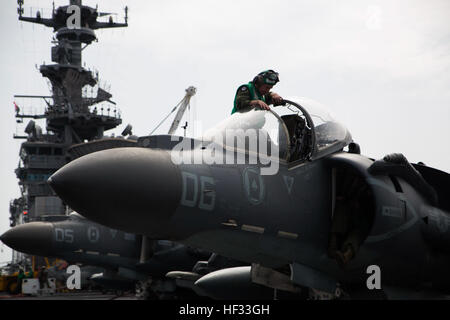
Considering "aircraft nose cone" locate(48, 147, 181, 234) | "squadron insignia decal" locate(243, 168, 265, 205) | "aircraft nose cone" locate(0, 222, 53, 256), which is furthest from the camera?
"aircraft nose cone" locate(0, 222, 53, 256)

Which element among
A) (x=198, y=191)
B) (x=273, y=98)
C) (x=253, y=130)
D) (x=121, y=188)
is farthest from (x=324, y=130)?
(x=121, y=188)

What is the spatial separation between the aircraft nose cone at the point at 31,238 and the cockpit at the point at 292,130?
8135mm

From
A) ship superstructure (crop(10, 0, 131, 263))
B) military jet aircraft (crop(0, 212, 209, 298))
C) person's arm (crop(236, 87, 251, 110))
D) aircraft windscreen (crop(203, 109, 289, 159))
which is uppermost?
ship superstructure (crop(10, 0, 131, 263))

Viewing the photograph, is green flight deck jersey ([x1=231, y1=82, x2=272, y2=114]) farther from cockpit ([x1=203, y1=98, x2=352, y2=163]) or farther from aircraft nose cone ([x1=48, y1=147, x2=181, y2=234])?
aircraft nose cone ([x1=48, y1=147, x2=181, y2=234])

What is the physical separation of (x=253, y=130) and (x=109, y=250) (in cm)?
897

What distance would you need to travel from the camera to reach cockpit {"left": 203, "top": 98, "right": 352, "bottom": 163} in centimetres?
564

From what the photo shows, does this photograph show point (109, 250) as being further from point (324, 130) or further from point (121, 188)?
point (121, 188)

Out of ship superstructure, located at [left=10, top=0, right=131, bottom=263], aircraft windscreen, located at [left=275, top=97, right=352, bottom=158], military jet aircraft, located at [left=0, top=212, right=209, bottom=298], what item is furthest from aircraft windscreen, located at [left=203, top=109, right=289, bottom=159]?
ship superstructure, located at [left=10, top=0, right=131, bottom=263]

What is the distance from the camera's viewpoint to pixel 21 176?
2089 inches

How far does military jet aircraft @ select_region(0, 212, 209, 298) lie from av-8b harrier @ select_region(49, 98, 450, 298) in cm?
676

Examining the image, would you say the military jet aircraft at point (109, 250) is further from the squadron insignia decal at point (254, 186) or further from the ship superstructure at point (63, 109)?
the ship superstructure at point (63, 109)

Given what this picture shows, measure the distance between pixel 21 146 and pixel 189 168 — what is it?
49.3 meters

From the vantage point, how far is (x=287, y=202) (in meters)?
5.39
